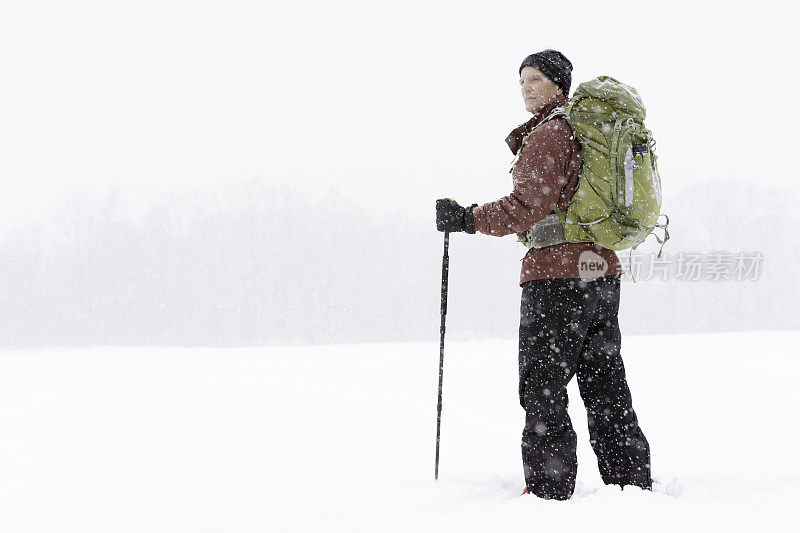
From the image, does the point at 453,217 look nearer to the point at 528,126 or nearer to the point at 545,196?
the point at 545,196

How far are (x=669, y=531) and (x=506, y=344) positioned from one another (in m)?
12.1

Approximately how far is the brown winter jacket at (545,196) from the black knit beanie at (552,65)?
12.4 inches

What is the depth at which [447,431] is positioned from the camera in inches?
196

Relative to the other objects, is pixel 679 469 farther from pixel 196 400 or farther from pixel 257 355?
pixel 257 355

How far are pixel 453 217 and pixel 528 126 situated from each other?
23.0 inches

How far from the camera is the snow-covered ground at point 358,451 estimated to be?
2.23 meters

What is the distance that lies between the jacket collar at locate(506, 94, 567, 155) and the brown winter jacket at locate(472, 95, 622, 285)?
0.57 feet

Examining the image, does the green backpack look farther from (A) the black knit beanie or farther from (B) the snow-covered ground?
(B) the snow-covered ground

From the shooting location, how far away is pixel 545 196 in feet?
7.91

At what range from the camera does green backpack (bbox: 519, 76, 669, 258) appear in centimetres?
238
